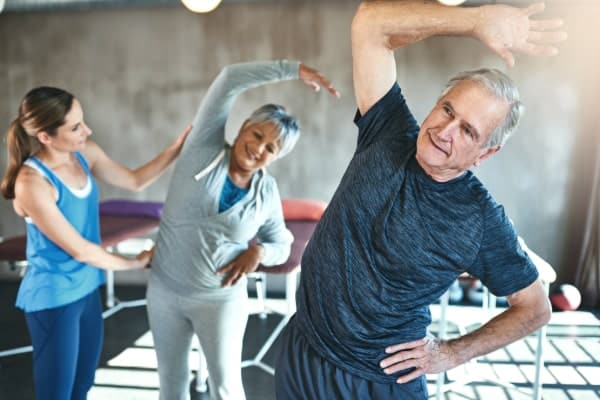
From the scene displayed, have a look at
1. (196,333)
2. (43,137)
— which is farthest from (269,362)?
(43,137)

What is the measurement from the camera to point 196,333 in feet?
5.70

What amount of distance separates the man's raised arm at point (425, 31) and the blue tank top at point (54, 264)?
3.46 feet

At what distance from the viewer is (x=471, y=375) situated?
2.99 m

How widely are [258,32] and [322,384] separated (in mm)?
3754

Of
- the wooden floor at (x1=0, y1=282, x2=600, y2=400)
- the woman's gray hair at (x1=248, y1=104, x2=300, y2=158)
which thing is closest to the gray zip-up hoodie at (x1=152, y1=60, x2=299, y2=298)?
the woman's gray hair at (x1=248, y1=104, x2=300, y2=158)

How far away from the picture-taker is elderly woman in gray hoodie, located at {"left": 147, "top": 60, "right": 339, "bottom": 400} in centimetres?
167

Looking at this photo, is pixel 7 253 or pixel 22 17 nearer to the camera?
pixel 7 253

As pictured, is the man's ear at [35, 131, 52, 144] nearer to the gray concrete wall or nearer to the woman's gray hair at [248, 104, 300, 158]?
the woman's gray hair at [248, 104, 300, 158]

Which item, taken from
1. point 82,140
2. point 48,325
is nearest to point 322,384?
point 48,325

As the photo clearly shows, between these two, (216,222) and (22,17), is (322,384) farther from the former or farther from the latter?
(22,17)

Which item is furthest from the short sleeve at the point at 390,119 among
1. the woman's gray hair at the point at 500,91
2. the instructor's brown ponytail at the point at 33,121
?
the instructor's brown ponytail at the point at 33,121

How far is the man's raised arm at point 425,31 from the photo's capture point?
107 cm

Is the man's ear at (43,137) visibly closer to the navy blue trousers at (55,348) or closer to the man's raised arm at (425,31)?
the navy blue trousers at (55,348)

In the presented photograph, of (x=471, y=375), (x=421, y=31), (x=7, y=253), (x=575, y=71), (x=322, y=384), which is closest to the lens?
(x=421, y=31)
